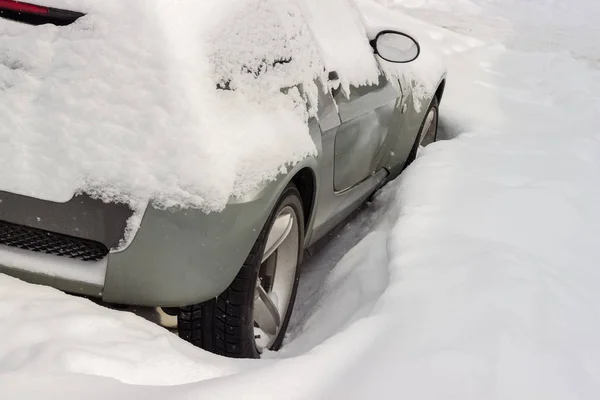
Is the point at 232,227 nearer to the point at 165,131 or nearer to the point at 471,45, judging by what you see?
the point at 165,131

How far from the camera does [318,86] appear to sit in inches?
108

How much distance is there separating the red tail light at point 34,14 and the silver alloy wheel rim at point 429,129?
319 cm

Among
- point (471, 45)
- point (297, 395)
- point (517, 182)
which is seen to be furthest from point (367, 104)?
point (471, 45)

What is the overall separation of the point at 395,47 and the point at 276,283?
5.54 ft

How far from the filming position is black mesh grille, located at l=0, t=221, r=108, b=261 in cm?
199

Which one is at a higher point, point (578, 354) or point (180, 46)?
point (180, 46)

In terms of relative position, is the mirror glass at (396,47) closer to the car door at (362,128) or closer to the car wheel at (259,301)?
the car door at (362,128)

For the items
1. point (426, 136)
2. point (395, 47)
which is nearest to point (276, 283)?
point (395, 47)

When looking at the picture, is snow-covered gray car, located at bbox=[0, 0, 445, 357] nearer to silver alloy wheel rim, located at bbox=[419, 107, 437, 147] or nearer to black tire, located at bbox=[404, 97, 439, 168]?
black tire, located at bbox=[404, 97, 439, 168]

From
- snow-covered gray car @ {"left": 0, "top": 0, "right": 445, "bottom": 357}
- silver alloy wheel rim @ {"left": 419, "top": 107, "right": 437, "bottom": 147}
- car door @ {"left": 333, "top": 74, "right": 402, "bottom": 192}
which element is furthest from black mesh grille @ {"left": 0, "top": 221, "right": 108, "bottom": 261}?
silver alloy wheel rim @ {"left": 419, "top": 107, "right": 437, "bottom": 147}

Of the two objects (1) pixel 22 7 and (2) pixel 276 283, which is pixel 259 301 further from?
(1) pixel 22 7

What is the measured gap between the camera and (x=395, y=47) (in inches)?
148

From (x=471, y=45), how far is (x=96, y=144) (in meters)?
7.75

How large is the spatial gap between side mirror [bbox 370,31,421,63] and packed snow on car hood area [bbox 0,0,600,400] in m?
0.69
